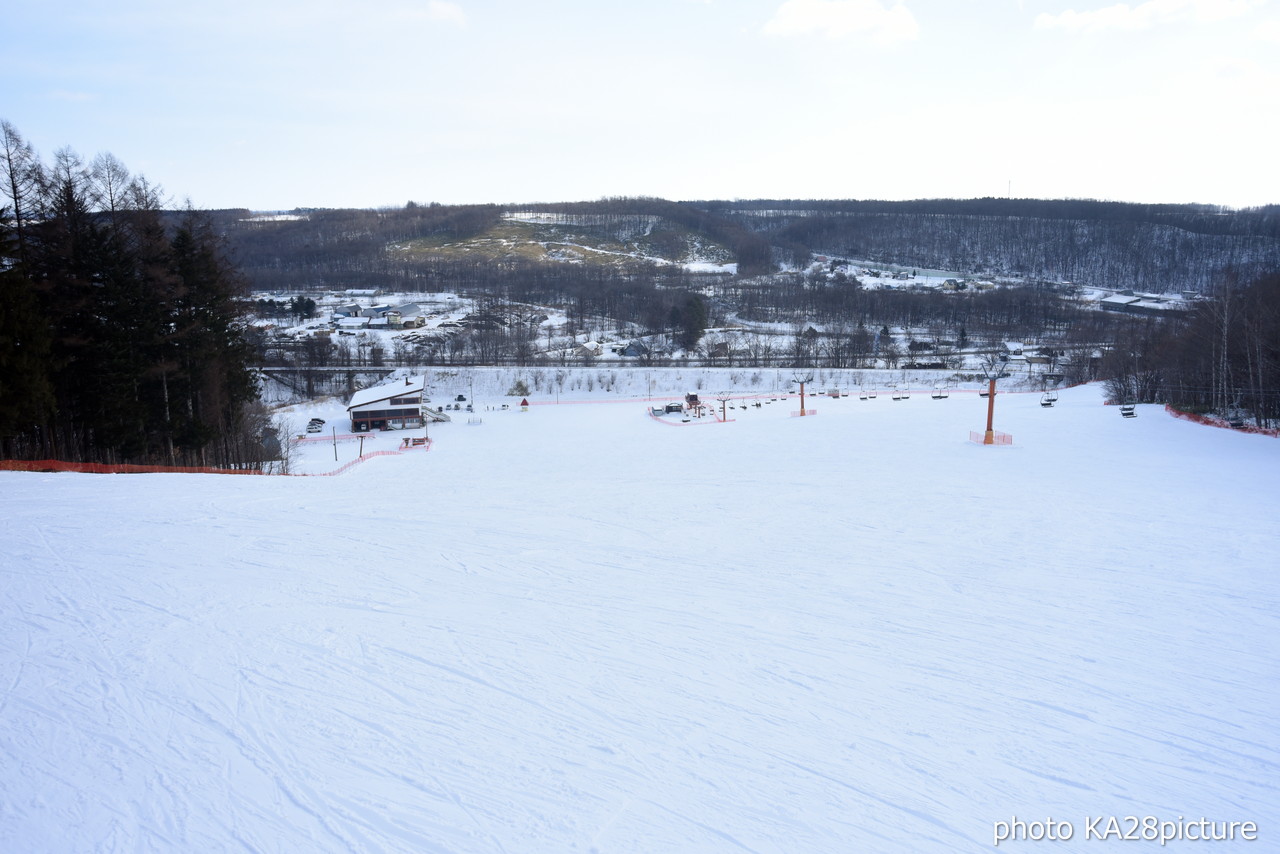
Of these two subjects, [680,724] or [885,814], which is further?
[680,724]

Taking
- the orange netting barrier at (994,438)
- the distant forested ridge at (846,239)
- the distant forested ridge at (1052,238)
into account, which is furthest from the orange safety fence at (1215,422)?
the distant forested ridge at (1052,238)

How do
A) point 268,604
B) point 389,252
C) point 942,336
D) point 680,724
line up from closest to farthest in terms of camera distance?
point 680,724, point 268,604, point 942,336, point 389,252

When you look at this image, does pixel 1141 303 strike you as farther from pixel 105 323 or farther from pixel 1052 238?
pixel 105 323

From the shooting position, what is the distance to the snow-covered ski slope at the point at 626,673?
425 centimetres

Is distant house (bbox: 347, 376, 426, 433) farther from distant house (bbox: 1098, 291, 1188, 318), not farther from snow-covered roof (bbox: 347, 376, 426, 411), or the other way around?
distant house (bbox: 1098, 291, 1188, 318)

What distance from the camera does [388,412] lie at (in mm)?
38281

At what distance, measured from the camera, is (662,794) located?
14.5 feet

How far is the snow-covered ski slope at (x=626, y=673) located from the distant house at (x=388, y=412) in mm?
25364

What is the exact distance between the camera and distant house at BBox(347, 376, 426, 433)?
38000 mm

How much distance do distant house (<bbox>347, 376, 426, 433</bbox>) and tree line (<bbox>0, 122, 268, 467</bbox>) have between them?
16.6 metres

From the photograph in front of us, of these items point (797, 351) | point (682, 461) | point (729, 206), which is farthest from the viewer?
point (729, 206)

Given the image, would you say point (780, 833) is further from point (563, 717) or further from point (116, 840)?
point (116, 840)

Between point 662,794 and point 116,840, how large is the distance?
3.24 meters

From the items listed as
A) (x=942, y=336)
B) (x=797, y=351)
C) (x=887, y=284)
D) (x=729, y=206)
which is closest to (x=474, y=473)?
(x=797, y=351)
